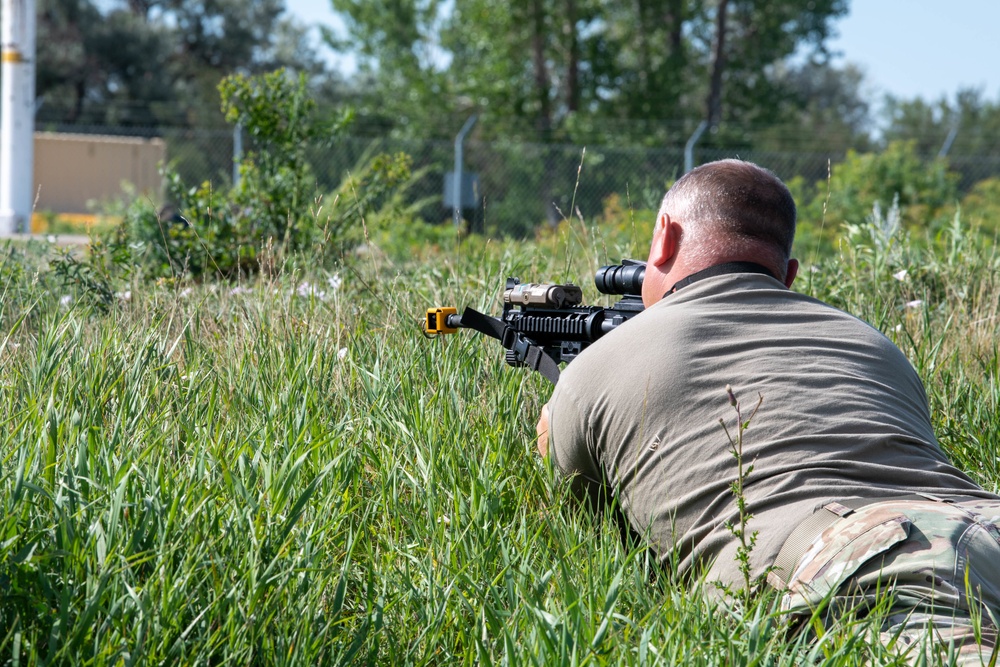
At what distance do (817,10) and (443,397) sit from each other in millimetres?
24091

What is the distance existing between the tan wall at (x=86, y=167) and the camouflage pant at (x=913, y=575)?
914 inches

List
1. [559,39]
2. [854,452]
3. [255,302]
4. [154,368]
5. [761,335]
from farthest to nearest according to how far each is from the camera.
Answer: [559,39], [255,302], [154,368], [761,335], [854,452]

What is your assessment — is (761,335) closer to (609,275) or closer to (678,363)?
(678,363)

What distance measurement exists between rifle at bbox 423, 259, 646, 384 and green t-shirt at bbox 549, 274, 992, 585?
0.39 meters

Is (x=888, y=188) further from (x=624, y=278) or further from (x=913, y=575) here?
(x=913, y=575)

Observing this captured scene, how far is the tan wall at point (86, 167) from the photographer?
76.6ft

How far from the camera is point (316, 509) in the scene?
2.19m

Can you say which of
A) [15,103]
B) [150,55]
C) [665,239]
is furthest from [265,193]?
[150,55]

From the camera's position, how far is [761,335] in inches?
82.6

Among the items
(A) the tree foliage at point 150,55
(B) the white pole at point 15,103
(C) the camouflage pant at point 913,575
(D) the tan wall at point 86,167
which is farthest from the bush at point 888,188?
(A) the tree foliage at point 150,55

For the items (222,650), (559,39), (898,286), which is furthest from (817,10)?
(222,650)

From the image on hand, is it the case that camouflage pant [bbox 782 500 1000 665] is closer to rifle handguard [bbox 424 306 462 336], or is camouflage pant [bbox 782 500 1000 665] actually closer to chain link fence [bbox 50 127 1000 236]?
rifle handguard [bbox 424 306 462 336]

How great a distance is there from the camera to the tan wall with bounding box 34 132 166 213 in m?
23.4

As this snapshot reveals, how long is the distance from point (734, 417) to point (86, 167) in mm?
24864
